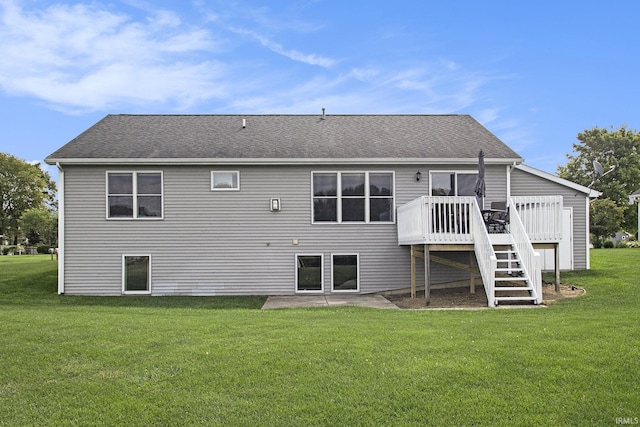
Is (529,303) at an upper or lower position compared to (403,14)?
lower

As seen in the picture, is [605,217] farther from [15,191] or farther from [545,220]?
[15,191]

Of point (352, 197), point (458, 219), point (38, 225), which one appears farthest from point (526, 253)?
point (38, 225)

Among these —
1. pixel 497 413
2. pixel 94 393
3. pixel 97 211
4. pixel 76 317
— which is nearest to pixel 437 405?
pixel 497 413

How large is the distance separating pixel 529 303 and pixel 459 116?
9.14 meters

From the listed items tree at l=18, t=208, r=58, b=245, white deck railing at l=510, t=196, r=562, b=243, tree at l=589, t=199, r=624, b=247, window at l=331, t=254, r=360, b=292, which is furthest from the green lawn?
tree at l=18, t=208, r=58, b=245

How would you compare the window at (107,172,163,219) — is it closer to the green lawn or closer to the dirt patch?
the green lawn

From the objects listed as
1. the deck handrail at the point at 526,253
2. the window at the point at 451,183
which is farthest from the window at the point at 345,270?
the deck handrail at the point at 526,253

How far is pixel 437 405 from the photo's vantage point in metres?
5.08

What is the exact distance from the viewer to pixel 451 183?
50.1 feet

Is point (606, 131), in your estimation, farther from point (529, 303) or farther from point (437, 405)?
point (437, 405)

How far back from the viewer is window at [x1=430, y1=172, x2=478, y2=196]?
50.0 ft

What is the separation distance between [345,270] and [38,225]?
49.6 meters

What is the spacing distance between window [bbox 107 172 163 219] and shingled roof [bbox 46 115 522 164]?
59 centimetres

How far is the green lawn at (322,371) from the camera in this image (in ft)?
16.3
